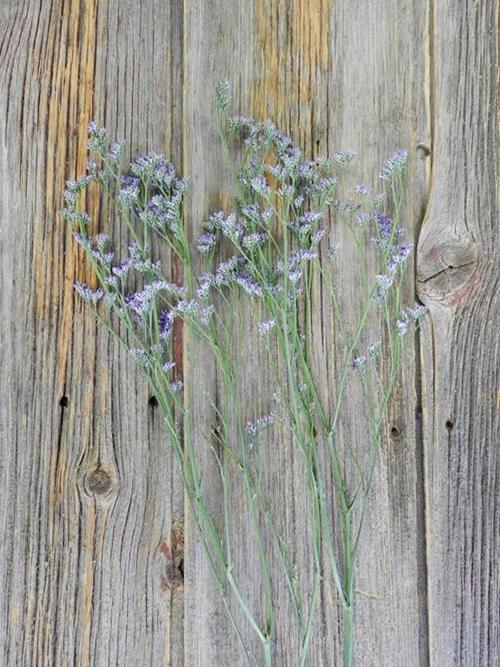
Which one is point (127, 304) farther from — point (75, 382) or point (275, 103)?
point (275, 103)

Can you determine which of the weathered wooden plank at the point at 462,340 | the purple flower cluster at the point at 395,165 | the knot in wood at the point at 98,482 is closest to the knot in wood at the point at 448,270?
the weathered wooden plank at the point at 462,340

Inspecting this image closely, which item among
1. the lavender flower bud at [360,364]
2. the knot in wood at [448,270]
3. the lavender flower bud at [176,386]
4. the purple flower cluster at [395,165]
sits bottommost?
the lavender flower bud at [176,386]

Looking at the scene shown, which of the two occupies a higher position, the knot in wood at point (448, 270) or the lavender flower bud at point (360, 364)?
the knot in wood at point (448, 270)

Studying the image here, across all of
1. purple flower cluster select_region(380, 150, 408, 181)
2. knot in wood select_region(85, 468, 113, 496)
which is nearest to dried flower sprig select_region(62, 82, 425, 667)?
purple flower cluster select_region(380, 150, 408, 181)

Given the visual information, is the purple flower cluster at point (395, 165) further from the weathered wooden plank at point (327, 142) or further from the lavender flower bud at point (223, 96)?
the lavender flower bud at point (223, 96)

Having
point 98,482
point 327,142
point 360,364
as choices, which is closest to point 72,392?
point 98,482

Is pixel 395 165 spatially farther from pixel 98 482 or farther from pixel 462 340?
pixel 98 482

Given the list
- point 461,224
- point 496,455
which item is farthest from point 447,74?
point 496,455
